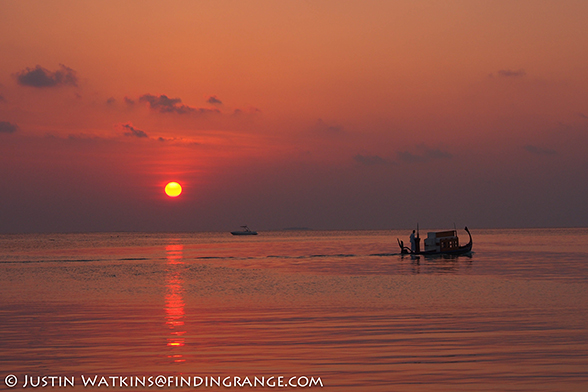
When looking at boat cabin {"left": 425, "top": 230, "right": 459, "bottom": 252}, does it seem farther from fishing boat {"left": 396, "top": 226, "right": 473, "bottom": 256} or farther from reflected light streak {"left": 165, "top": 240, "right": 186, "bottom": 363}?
reflected light streak {"left": 165, "top": 240, "right": 186, "bottom": 363}

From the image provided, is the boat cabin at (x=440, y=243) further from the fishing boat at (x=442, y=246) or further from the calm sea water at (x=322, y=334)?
the calm sea water at (x=322, y=334)

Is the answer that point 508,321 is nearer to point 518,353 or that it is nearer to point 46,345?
point 518,353

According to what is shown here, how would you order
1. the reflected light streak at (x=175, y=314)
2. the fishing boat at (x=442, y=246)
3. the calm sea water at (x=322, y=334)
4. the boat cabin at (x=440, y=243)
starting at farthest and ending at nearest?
the boat cabin at (x=440, y=243), the fishing boat at (x=442, y=246), the reflected light streak at (x=175, y=314), the calm sea water at (x=322, y=334)

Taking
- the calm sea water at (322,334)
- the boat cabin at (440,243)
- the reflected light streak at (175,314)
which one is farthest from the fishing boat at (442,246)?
the reflected light streak at (175,314)

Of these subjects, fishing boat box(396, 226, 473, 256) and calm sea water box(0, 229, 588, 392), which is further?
fishing boat box(396, 226, 473, 256)

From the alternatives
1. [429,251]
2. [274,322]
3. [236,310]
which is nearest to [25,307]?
[236,310]

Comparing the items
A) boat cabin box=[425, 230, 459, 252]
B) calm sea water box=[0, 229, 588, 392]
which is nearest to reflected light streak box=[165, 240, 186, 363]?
calm sea water box=[0, 229, 588, 392]

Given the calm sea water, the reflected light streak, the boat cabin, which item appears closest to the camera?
the calm sea water

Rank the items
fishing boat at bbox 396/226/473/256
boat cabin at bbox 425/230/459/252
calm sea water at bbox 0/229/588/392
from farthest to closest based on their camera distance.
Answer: boat cabin at bbox 425/230/459/252
fishing boat at bbox 396/226/473/256
calm sea water at bbox 0/229/588/392

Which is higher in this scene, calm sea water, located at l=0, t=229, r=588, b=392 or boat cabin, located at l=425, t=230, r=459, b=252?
boat cabin, located at l=425, t=230, r=459, b=252

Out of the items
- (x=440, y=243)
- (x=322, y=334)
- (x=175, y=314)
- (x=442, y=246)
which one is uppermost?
(x=440, y=243)

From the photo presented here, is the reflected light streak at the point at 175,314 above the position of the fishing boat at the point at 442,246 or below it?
below

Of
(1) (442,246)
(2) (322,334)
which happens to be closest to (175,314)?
(2) (322,334)

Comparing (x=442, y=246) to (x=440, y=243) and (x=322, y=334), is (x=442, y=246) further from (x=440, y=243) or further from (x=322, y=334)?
(x=322, y=334)
